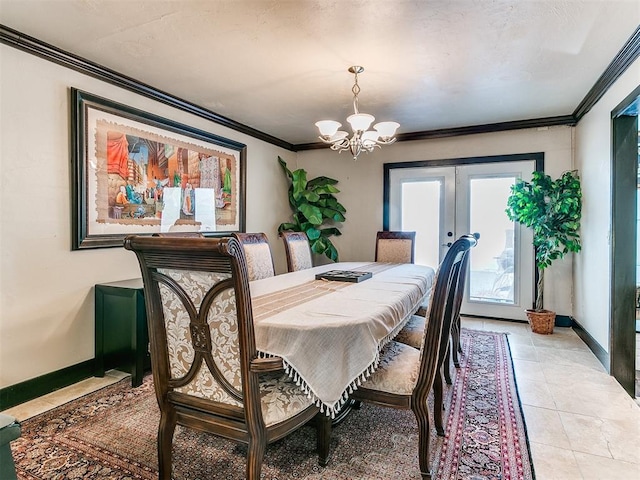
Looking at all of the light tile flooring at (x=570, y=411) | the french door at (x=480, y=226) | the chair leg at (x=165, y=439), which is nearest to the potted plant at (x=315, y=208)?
the french door at (x=480, y=226)

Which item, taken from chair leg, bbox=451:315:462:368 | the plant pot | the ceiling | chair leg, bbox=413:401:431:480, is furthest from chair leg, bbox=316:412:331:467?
the plant pot

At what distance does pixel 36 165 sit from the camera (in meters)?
2.48

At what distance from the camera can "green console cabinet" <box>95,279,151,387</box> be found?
8.75 ft

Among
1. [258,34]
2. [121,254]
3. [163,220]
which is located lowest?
[121,254]

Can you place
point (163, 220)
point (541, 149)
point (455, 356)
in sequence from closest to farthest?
1. point (455, 356)
2. point (163, 220)
3. point (541, 149)

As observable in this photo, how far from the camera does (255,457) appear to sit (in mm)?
1297

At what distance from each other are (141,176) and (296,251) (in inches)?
63.3

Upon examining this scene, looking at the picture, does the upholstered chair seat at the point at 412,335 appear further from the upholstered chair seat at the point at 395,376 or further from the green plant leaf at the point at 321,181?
the green plant leaf at the point at 321,181

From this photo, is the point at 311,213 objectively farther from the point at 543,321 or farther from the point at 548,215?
the point at 543,321

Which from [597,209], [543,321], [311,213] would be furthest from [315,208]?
[597,209]

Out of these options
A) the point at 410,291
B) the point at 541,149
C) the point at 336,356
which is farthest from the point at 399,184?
the point at 336,356

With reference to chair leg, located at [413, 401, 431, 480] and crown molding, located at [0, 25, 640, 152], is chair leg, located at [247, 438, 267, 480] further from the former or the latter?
crown molding, located at [0, 25, 640, 152]

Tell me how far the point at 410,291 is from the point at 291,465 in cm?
121

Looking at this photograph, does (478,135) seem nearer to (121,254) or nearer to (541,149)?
(541,149)
